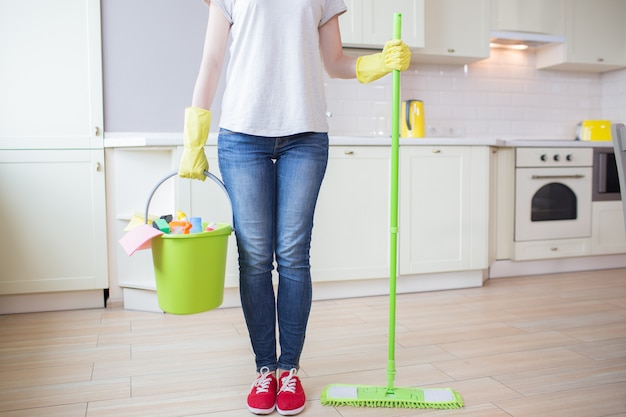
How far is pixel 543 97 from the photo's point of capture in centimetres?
441

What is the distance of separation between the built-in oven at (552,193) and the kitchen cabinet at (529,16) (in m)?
0.87

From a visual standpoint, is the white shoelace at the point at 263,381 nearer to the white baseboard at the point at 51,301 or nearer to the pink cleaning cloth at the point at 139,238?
the pink cleaning cloth at the point at 139,238

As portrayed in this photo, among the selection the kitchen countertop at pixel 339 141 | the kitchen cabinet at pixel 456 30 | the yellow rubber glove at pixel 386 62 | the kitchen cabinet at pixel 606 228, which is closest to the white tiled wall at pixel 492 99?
the kitchen cabinet at pixel 456 30

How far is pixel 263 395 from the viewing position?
168cm

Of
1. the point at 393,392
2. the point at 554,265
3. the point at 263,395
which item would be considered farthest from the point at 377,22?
the point at 263,395

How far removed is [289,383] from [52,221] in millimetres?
1744

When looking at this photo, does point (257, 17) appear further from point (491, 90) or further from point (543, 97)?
point (543, 97)

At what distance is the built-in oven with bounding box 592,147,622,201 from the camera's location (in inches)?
151

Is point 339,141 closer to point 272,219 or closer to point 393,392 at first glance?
point 272,219

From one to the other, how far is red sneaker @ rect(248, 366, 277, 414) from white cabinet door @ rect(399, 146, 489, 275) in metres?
1.62

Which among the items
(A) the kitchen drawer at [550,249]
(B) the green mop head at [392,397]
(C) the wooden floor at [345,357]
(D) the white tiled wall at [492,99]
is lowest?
(C) the wooden floor at [345,357]

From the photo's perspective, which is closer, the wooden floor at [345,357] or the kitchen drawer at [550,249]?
the wooden floor at [345,357]

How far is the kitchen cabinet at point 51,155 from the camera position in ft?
9.34

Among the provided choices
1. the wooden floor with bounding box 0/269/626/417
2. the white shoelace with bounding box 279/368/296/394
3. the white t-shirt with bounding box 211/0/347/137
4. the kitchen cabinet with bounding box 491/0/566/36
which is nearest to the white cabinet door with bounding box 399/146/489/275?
the wooden floor with bounding box 0/269/626/417
